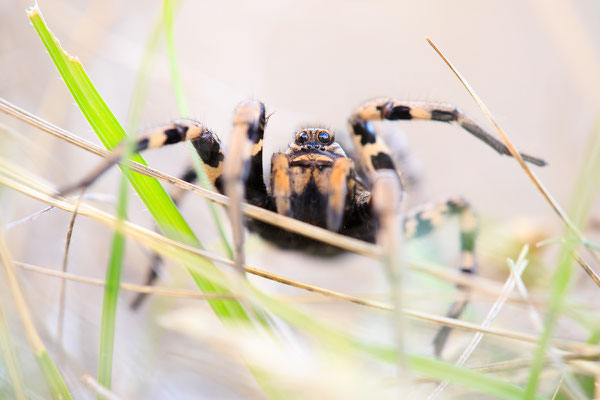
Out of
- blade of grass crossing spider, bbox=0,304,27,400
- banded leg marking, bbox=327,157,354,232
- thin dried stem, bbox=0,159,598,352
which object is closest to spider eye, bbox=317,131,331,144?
banded leg marking, bbox=327,157,354,232

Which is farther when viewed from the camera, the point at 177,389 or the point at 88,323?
the point at 88,323

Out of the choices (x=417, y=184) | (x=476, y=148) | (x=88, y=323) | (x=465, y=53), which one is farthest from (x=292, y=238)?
(x=465, y=53)

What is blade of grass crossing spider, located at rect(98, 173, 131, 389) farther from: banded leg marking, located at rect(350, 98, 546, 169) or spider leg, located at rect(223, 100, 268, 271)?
banded leg marking, located at rect(350, 98, 546, 169)

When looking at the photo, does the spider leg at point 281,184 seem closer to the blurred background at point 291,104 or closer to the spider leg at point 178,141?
the spider leg at point 178,141

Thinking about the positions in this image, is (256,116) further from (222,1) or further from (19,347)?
(222,1)

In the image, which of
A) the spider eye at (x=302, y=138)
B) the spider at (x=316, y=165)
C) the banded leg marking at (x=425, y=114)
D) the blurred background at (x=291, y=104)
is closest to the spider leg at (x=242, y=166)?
the spider at (x=316, y=165)

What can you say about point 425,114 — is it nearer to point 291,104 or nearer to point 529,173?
point 529,173
